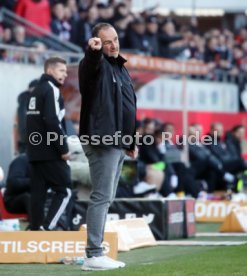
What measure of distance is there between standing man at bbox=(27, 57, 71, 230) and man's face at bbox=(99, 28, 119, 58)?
→ 2947mm

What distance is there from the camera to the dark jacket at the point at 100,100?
9086 mm

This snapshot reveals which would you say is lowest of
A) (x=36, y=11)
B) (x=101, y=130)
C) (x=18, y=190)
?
(x=18, y=190)

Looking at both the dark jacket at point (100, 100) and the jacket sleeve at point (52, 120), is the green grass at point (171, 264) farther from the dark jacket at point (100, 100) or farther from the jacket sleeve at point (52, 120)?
the jacket sleeve at point (52, 120)

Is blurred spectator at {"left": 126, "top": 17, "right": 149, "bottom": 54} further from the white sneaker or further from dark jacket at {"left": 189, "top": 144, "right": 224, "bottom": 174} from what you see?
the white sneaker

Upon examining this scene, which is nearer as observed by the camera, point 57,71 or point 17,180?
point 57,71

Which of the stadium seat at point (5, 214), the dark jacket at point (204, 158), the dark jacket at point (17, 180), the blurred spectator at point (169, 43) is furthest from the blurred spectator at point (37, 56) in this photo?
the blurred spectator at point (169, 43)

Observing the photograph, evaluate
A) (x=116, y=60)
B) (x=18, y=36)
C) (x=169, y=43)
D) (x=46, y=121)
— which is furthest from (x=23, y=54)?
(x=116, y=60)

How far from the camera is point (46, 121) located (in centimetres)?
1223

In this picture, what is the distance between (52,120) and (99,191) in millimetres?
3149

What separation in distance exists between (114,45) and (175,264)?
192 cm

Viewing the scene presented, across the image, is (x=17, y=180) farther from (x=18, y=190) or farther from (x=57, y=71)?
(x=57, y=71)

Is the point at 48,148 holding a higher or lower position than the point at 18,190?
higher

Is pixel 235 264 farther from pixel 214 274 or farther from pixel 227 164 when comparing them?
pixel 227 164

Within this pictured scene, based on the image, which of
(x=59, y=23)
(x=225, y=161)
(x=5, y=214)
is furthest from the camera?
(x=59, y=23)
